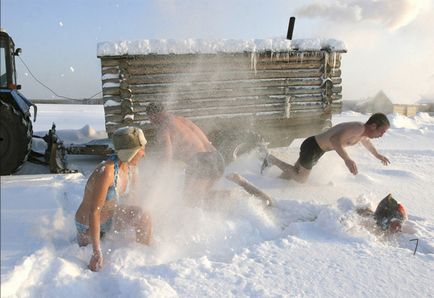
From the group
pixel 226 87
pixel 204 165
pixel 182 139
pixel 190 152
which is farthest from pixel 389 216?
pixel 226 87

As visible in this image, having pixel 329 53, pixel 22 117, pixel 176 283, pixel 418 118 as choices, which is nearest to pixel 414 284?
pixel 176 283

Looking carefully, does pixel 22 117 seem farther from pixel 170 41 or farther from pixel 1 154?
pixel 170 41

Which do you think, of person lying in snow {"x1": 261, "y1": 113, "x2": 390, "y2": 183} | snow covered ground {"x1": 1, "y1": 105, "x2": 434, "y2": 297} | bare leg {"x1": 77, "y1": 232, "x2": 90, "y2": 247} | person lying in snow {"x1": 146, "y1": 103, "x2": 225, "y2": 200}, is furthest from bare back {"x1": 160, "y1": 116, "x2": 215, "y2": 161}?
person lying in snow {"x1": 261, "y1": 113, "x2": 390, "y2": 183}

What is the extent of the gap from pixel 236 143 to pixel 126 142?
13.8 ft

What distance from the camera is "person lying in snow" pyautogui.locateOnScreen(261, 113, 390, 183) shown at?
5145mm

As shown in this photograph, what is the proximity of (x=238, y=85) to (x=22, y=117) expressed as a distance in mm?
3938

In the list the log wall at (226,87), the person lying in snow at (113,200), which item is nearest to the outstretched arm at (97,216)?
the person lying in snow at (113,200)

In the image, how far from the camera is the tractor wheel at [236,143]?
273 inches

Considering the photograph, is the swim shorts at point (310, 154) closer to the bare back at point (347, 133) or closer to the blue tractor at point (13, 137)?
the bare back at point (347, 133)

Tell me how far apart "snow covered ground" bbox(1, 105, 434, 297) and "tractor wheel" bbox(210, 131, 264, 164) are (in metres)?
1.93

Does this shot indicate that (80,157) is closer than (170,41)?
No

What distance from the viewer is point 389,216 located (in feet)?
13.1

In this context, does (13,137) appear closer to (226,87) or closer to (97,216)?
(97,216)

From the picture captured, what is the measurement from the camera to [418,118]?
22312mm
